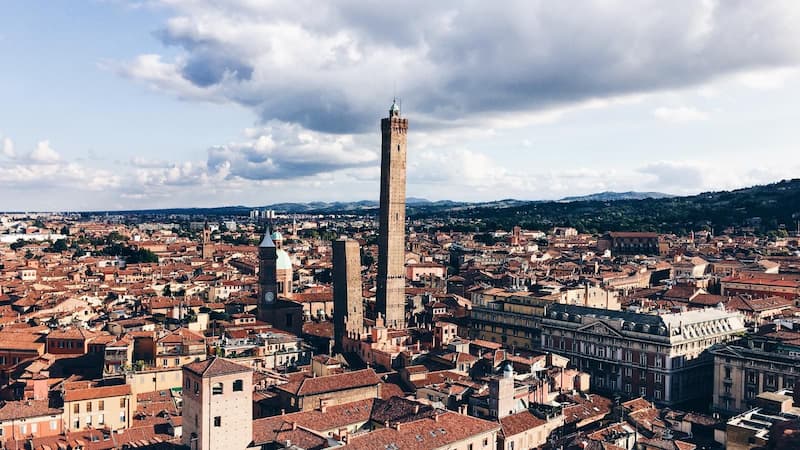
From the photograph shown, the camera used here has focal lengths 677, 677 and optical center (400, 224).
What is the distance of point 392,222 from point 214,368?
49946 millimetres

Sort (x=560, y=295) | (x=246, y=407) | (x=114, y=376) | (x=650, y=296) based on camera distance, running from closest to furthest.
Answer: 1. (x=246, y=407)
2. (x=114, y=376)
3. (x=560, y=295)
4. (x=650, y=296)

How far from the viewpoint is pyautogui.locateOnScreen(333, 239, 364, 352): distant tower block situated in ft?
257

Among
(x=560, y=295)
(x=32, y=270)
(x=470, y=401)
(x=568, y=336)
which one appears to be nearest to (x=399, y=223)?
(x=560, y=295)

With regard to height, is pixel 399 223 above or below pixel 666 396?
above

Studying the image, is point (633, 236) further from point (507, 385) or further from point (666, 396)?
point (507, 385)

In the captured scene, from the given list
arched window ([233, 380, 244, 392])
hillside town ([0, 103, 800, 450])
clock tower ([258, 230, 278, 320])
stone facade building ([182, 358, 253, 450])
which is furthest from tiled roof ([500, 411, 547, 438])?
clock tower ([258, 230, 278, 320])

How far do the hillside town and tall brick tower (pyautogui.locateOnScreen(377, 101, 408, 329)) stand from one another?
224mm

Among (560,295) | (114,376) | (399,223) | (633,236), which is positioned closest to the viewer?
(114,376)

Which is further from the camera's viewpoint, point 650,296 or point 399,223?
point 650,296

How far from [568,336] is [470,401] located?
69.5 feet

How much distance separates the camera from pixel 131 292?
109688 mm

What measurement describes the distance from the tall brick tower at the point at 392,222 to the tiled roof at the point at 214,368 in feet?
152

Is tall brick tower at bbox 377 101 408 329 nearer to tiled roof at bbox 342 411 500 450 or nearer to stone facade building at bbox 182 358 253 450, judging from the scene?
tiled roof at bbox 342 411 500 450

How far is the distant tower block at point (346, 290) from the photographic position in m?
78.2
